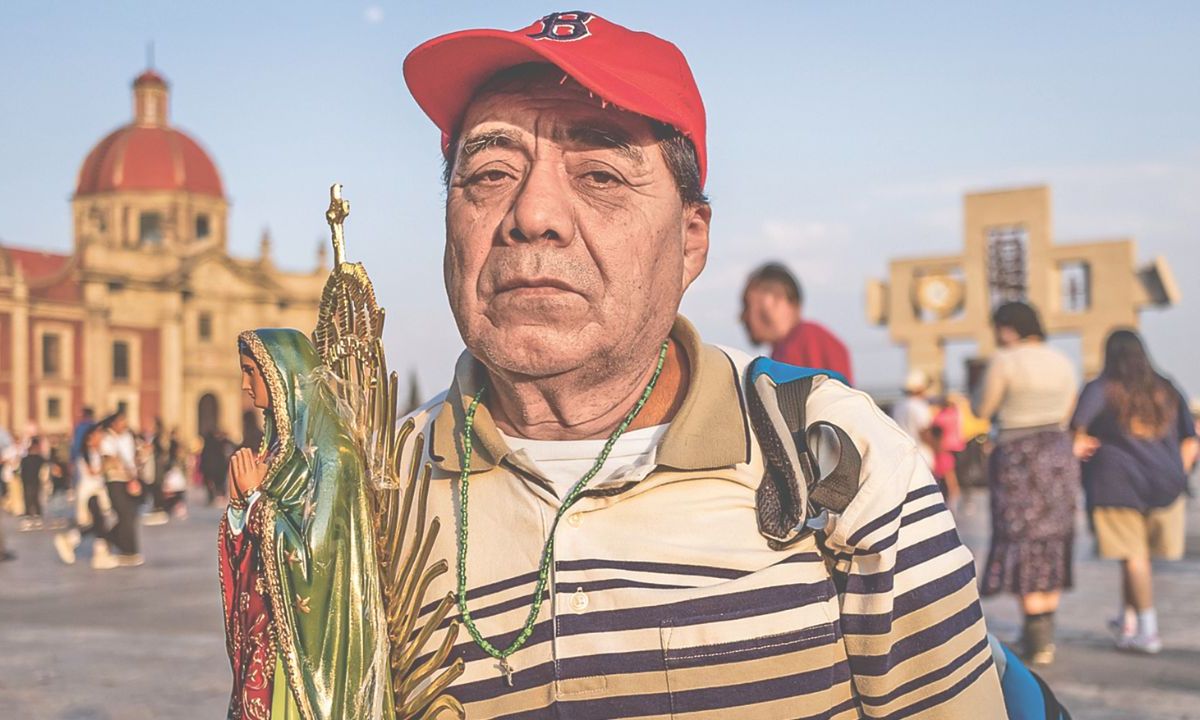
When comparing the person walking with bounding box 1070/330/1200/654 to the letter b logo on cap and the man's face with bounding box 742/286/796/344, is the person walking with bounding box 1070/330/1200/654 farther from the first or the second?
the letter b logo on cap

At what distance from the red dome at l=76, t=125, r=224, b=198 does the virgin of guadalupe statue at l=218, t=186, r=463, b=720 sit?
5748cm

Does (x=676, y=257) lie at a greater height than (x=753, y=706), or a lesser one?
greater

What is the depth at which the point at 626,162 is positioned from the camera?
5.26 feet

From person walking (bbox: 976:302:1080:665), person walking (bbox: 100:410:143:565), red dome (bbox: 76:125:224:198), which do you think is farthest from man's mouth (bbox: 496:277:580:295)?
red dome (bbox: 76:125:224:198)

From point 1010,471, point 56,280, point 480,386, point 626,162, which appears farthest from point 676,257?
point 56,280

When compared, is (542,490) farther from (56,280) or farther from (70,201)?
(70,201)

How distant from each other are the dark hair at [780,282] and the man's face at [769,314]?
0.09ft

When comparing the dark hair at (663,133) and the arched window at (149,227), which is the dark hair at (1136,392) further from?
the arched window at (149,227)

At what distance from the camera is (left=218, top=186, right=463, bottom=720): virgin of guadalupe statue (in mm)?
1453

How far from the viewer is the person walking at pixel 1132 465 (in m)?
Result: 6.25

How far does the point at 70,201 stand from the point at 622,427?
61.3m

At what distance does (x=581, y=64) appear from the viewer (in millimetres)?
1510

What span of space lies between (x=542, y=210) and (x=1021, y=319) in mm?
5170

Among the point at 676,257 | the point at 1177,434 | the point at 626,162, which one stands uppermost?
the point at 626,162
